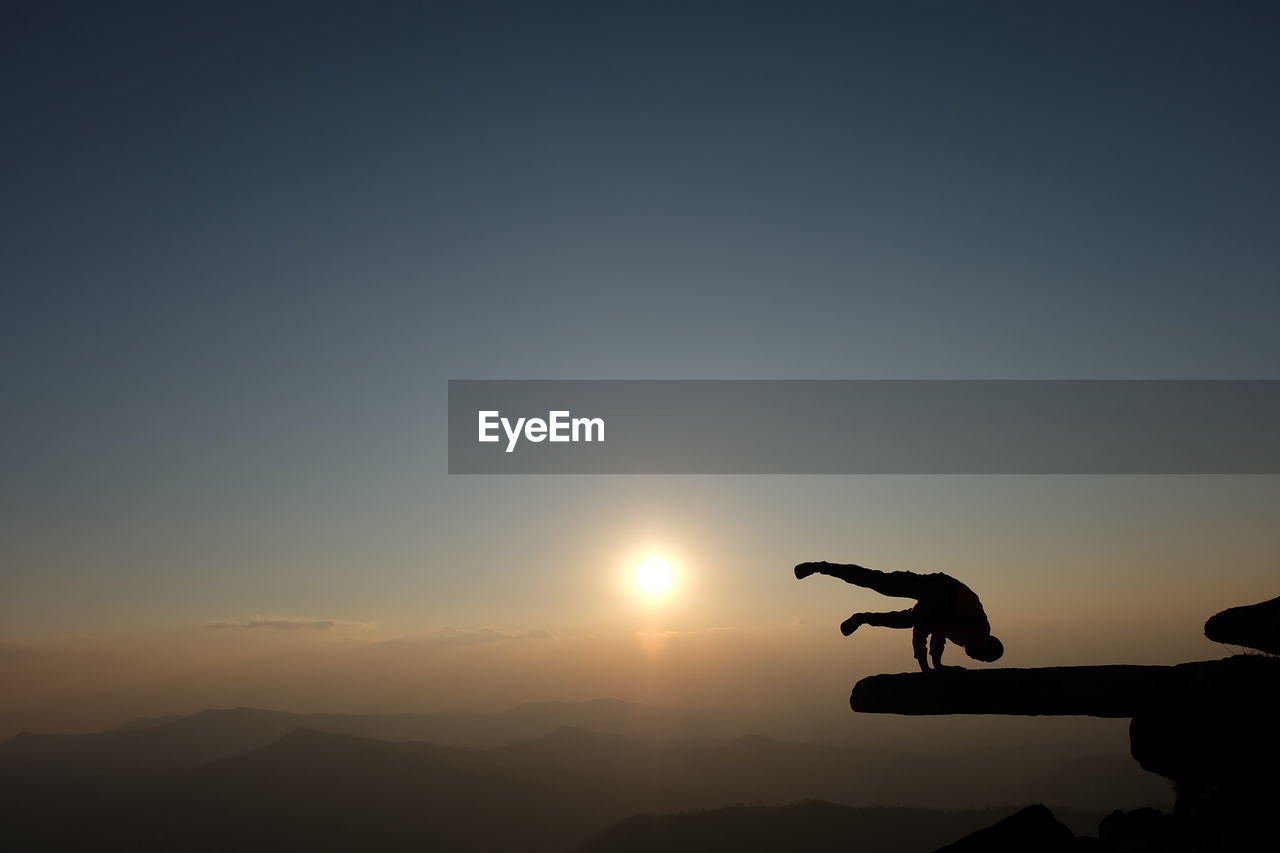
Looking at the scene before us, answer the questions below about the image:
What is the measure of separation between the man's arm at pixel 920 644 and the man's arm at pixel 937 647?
0.49ft

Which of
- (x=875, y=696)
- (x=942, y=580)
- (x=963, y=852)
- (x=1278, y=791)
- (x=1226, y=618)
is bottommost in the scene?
(x=963, y=852)

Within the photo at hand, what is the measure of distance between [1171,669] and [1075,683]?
1674 millimetres

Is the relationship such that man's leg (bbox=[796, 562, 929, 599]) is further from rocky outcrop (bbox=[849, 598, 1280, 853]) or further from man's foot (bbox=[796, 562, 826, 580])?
rocky outcrop (bbox=[849, 598, 1280, 853])

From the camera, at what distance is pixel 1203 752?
45.7ft

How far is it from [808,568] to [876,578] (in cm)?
134

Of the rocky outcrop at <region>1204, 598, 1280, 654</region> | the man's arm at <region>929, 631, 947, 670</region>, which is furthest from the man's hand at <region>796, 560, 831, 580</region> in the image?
the rocky outcrop at <region>1204, 598, 1280, 654</region>

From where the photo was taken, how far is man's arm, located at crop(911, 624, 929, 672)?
15.2 metres

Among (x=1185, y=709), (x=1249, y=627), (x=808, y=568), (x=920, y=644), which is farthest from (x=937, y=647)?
(x=1249, y=627)

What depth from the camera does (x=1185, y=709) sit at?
14.3m

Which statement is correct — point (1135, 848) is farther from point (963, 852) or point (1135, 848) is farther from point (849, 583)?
point (849, 583)

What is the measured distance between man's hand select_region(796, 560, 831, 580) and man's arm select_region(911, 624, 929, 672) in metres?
2.10

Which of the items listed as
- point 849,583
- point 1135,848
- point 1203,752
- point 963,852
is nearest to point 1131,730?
point 1203,752

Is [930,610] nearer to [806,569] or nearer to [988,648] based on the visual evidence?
[988,648]

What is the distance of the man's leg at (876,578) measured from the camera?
14.9m
